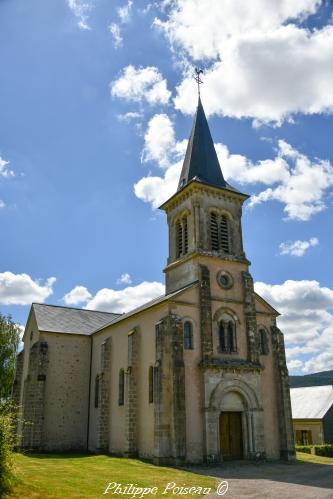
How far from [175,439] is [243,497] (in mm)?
8087

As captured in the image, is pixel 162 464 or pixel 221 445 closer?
pixel 162 464

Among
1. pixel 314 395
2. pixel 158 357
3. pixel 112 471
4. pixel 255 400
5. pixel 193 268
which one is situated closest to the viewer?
pixel 112 471

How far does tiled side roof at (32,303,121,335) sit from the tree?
529 cm

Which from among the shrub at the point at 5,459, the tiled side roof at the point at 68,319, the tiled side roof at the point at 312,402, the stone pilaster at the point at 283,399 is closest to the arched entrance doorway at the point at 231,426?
the stone pilaster at the point at 283,399

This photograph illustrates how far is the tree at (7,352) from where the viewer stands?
40562 millimetres

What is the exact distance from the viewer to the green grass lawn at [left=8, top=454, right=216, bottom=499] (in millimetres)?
13692

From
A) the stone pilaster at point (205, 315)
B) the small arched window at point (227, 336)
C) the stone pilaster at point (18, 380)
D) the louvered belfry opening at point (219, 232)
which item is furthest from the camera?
the stone pilaster at point (18, 380)

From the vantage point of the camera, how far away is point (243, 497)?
14305 millimetres

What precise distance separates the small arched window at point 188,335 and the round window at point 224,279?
3940 millimetres

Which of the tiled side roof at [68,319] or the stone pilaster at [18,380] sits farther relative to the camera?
the stone pilaster at [18,380]

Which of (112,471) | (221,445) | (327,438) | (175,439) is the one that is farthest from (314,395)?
(112,471)

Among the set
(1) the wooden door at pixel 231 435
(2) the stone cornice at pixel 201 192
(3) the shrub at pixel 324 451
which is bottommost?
(3) the shrub at pixel 324 451

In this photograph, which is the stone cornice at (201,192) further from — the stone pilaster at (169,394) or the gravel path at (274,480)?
the gravel path at (274,480)

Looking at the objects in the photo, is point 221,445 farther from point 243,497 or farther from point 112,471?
point 243,497
